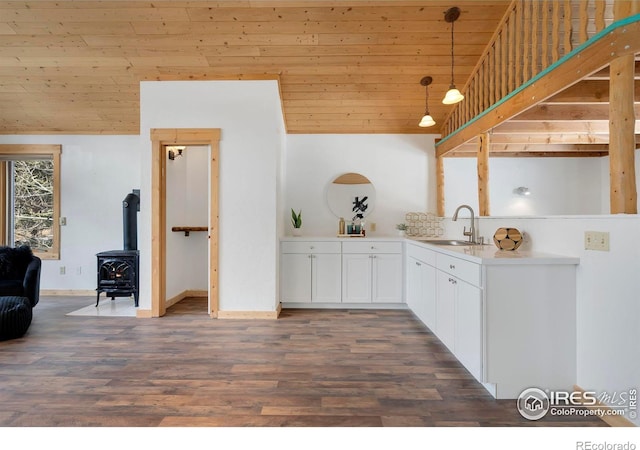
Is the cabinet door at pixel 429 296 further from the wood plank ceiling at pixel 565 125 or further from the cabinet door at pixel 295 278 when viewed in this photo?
the wood plank ceiling at pixel 565 125

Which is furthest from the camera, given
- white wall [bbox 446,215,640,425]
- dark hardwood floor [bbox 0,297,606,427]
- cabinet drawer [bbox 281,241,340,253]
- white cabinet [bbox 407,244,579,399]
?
cabinet drawer [bbox 281,241,340,253]

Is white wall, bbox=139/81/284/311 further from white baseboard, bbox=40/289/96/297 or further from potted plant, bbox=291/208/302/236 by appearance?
white baseboard, bbox=40/289/96/297

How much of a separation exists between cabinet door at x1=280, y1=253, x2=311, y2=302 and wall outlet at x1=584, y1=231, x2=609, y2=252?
280 centimetres

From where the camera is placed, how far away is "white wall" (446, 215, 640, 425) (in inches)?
69.1

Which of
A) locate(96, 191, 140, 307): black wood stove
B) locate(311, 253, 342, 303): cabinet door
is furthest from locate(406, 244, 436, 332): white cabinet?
locate(96, 191, 140, 307): black wood stove

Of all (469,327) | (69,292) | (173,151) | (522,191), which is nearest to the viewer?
(469,327)

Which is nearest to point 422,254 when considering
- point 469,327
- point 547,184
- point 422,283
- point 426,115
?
point 422,283

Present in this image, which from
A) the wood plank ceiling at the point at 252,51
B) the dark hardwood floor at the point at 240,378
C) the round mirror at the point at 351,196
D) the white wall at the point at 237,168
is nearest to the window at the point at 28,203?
the wood plank ceiling at the point at 252,51

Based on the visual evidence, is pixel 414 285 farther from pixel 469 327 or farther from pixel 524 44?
pixel 524 44

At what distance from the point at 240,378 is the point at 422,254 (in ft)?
6.89

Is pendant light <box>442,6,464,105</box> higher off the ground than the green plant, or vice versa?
pendant light <box>442,6,464,105</box>

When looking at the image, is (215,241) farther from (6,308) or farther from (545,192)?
(545,192)

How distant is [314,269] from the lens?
13.9 ft

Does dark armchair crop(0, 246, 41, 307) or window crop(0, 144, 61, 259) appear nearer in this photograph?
dark armchair crop(0, 246, 41, 307)
